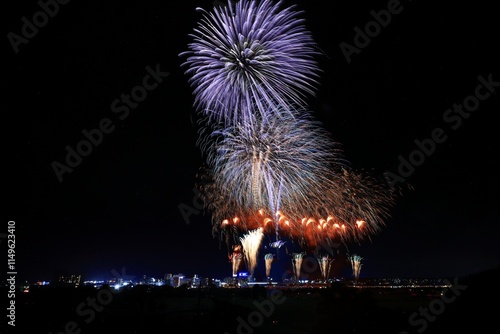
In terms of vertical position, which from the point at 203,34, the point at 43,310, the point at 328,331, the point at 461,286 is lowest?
the point at 328,331

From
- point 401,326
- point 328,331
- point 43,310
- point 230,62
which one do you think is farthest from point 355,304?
point 43,310

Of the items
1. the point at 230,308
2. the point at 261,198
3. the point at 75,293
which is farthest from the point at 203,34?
the point at 75,293

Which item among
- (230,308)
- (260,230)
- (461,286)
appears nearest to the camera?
(461,286)

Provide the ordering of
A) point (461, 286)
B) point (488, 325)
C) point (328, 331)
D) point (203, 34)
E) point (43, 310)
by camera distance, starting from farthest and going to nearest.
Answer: point (43, 310) < point (203, 34) < point (328, 331) < point (461, 286) < point (488, 325)

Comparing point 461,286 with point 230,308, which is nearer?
point 461,286

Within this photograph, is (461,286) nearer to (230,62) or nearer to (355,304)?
(355,304)

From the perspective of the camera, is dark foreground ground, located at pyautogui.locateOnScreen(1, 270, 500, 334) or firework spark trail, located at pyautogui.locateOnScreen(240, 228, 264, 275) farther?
firework spark trail, located at pyautogui.locateOnScreen(240, 228, 264, 275)

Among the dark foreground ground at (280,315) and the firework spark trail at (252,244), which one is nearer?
the dark foreground ground at (280,315)

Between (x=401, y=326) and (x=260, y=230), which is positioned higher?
(x=260, y=230)
